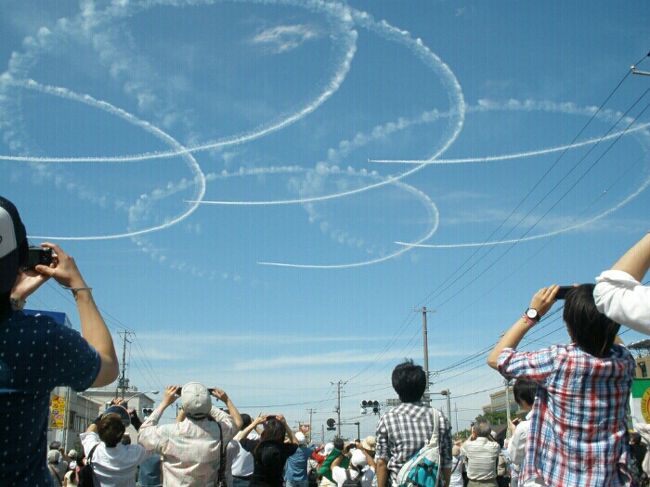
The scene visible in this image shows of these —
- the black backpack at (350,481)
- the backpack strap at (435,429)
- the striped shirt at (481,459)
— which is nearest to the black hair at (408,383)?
the backpack strap at (435,429)

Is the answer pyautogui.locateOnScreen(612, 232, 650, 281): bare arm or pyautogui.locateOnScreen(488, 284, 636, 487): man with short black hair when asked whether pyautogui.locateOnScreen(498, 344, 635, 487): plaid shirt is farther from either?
pyautogui.locateOnScreen(612, 232, 650, 281): bare arm

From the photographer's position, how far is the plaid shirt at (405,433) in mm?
5695

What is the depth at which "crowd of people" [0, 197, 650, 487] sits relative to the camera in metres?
2.34

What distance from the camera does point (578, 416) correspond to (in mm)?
3566

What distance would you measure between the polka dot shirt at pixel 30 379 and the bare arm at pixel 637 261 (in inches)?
81.2

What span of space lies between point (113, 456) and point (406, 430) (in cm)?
304

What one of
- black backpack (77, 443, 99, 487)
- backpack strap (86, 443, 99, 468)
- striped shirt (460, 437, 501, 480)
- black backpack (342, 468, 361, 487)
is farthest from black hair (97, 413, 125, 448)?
striped shirt (460, 437, 501, 480)

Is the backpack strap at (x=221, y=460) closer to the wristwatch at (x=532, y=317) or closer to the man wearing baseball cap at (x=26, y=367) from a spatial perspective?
the wristwatch at (x=532, y=317)

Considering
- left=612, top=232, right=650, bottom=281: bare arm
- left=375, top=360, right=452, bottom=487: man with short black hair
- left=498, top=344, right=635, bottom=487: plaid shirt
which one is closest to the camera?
left=612, top=232, right=650, bottom=281: bare arm

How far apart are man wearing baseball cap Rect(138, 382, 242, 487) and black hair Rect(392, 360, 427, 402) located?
1852mm

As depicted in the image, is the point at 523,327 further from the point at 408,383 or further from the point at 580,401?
the point at 408,383

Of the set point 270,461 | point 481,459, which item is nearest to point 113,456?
point 270,461

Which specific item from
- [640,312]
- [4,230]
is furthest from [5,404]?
[640,312]

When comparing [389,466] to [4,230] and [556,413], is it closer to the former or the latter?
[556,413]
